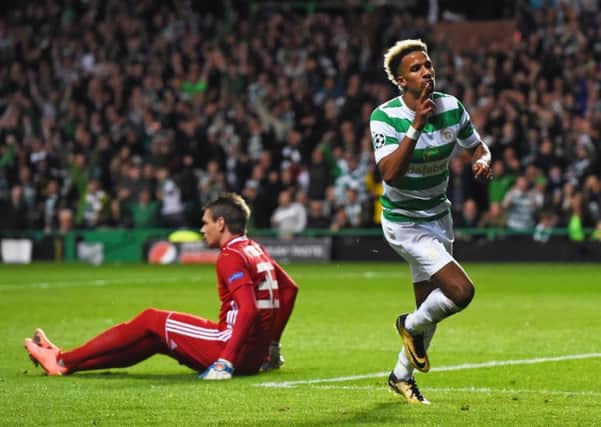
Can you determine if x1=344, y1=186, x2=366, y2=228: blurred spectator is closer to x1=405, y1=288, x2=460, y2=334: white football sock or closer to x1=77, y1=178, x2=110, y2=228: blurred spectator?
x1=77, y1=178, x2=110, y2=228: blurred spectator

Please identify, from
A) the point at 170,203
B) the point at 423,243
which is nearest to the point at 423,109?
the point at 423,243

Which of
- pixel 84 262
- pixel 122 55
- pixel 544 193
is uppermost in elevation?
pixel 122 55

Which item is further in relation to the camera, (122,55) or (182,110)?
(122,55)

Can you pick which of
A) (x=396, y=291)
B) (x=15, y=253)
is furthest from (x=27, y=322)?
(x=15, y=253)

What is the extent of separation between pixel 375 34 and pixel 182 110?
184 inches

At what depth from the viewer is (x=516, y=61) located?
2798 cm

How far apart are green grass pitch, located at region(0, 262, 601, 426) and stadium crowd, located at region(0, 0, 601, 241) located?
17.2ft

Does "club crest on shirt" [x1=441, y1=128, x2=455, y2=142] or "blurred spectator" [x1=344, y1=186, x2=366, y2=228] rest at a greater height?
"club crest on shirt" [x1=441, y1=128, x2=455, y2=142]

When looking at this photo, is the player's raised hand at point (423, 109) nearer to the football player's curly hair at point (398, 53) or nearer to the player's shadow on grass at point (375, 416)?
the football player's curly hair at point (398, 53)

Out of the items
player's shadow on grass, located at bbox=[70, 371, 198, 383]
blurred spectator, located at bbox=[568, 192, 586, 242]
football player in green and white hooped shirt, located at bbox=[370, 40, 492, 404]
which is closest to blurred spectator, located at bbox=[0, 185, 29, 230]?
blurred spectator, located at bbox=[568, 192, 586, 242]

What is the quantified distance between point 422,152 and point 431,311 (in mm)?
982

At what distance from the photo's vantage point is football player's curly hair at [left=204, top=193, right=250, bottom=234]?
995cm

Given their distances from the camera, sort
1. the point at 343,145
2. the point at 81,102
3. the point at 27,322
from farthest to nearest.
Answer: the point at 81,102
the point at 343,145
the point at 27,322

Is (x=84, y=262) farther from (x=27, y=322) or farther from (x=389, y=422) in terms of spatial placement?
(x=389, y=422)
